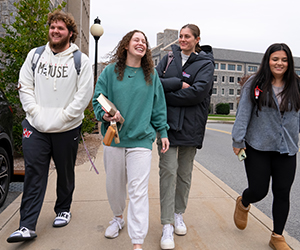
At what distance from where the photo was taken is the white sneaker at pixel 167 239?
2.70 metres

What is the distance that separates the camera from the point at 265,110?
2.78m

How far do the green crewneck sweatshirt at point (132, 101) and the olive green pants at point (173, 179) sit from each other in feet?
1.16

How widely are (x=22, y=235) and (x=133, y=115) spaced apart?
4.82 ft

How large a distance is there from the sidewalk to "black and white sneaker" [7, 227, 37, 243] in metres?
0.09

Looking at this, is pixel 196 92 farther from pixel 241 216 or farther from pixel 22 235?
pixel 22 235

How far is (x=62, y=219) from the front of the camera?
10.4ft

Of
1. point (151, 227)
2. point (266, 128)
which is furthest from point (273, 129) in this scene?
point (151, 227)

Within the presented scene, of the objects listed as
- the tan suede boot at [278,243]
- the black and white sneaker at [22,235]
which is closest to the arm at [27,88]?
the black and white sneaker at [22,235]

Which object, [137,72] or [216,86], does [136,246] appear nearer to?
[137,72]

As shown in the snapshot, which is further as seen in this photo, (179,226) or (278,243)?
(179,226)

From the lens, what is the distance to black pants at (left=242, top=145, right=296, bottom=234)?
8.95 ft

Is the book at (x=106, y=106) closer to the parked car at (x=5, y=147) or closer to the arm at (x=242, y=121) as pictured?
the arm at (x=242, y=121)

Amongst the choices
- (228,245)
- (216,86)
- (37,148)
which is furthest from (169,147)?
(216,86)

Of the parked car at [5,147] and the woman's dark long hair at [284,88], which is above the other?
the woman's dark long hair at [284,88]
